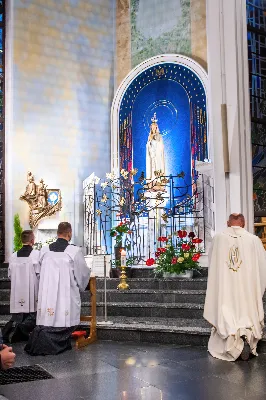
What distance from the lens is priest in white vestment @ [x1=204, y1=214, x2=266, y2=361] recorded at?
5.75m

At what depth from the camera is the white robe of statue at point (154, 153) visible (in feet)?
47.2

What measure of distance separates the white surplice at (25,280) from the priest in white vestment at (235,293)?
108 inches

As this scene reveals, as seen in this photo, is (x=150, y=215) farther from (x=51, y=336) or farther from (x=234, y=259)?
(x=234, y=259)

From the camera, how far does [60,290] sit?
669cm

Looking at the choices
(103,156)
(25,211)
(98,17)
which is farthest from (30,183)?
(98,17)

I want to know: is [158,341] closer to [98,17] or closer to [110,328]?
[110,328]

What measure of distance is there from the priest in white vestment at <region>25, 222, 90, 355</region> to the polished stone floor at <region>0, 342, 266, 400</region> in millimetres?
333

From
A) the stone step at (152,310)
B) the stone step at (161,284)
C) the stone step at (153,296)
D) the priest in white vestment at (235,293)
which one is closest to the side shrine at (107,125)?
the stone step at (161,284)

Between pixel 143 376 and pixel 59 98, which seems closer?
pixel 143 376

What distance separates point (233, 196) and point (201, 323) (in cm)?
210

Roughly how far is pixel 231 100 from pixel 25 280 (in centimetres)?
412

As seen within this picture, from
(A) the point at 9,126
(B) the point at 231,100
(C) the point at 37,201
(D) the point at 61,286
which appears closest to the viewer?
(D) the point at 61,286

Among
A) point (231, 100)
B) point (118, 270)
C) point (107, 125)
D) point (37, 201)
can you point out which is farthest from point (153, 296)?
point (107, 125)

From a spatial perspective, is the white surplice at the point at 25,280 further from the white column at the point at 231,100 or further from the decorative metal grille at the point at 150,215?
the decorative metal grille at the point at 150,215
